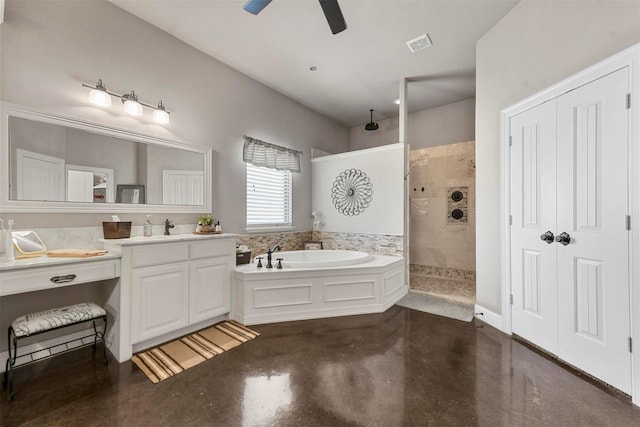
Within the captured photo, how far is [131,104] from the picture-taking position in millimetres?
2482

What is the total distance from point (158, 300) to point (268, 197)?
216 centimetres

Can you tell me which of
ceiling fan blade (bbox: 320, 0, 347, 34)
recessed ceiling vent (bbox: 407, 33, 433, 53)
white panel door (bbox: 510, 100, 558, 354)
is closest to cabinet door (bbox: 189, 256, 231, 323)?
ceiling fan blade (bbox: 320, 0, 347, 34)

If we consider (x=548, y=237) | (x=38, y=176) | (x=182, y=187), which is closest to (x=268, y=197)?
(x=182, y=187)

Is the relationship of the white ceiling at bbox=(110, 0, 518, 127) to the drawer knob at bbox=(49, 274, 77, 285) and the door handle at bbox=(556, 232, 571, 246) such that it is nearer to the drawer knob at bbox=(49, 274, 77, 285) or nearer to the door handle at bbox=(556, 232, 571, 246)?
the door handle at bbox=(556, 232, 571, 246)

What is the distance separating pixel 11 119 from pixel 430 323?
4055mm

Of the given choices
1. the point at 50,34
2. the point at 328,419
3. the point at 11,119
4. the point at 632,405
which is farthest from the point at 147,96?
the point at 632,405

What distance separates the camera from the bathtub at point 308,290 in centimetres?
282

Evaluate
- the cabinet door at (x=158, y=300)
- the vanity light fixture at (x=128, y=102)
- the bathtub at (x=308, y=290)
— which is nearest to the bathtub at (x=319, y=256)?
the bathtub at (x=308, y=290)

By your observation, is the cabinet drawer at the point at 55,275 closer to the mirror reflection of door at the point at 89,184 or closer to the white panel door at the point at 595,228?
the mirror reflection of door at the point at 89,184

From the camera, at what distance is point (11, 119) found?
195 centimetres

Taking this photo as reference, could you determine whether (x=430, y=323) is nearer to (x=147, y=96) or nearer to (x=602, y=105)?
(x=602, y=105)

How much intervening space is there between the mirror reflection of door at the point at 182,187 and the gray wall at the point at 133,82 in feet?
0.63

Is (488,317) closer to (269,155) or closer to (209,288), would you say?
(209,288)

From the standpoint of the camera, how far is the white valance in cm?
369
